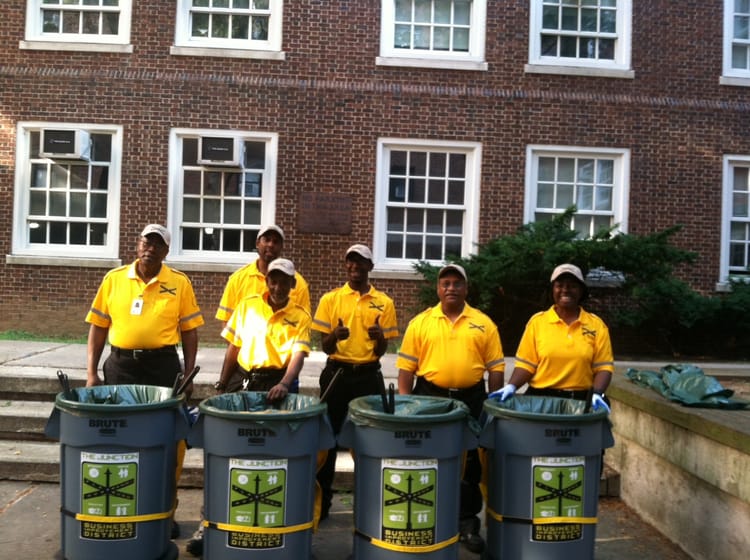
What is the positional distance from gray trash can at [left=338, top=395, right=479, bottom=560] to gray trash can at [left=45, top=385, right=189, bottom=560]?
109 cm

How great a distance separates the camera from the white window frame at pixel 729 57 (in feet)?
39.2

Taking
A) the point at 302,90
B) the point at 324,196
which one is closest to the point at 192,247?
the point at 324,196

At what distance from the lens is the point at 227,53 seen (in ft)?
37.8

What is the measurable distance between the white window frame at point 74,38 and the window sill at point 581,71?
256 inches

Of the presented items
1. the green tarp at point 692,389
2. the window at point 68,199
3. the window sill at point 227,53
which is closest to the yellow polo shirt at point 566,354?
the green tarp at point 692,389

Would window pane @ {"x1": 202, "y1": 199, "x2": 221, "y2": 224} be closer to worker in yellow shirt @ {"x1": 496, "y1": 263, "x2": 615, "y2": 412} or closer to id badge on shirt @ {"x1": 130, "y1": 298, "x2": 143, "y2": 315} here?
id badge on shirt @ {"x1": 130, "y1": 298, "x2": 143, "y2": 315}

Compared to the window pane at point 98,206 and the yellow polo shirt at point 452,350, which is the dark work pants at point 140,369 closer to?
the yellow polo shirt at point 452,350

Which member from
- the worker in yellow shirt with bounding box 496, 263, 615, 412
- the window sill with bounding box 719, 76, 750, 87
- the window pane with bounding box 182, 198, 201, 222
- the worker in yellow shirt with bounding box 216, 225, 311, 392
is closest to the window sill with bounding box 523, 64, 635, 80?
the window sill with bounding box 719, 76, 750, 87

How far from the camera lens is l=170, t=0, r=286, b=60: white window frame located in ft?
37.8

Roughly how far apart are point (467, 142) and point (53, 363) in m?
7.08

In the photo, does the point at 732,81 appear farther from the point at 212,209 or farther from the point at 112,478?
the point at 112,478

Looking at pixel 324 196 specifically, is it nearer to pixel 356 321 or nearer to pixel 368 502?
pixel 356 321

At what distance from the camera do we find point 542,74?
11.8 m

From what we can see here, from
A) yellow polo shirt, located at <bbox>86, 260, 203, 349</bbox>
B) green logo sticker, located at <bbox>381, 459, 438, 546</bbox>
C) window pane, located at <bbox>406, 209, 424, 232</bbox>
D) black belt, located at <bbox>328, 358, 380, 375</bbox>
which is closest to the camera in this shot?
green logo sticker, located at <bbox>381, 459, 438, 546</bbox>
